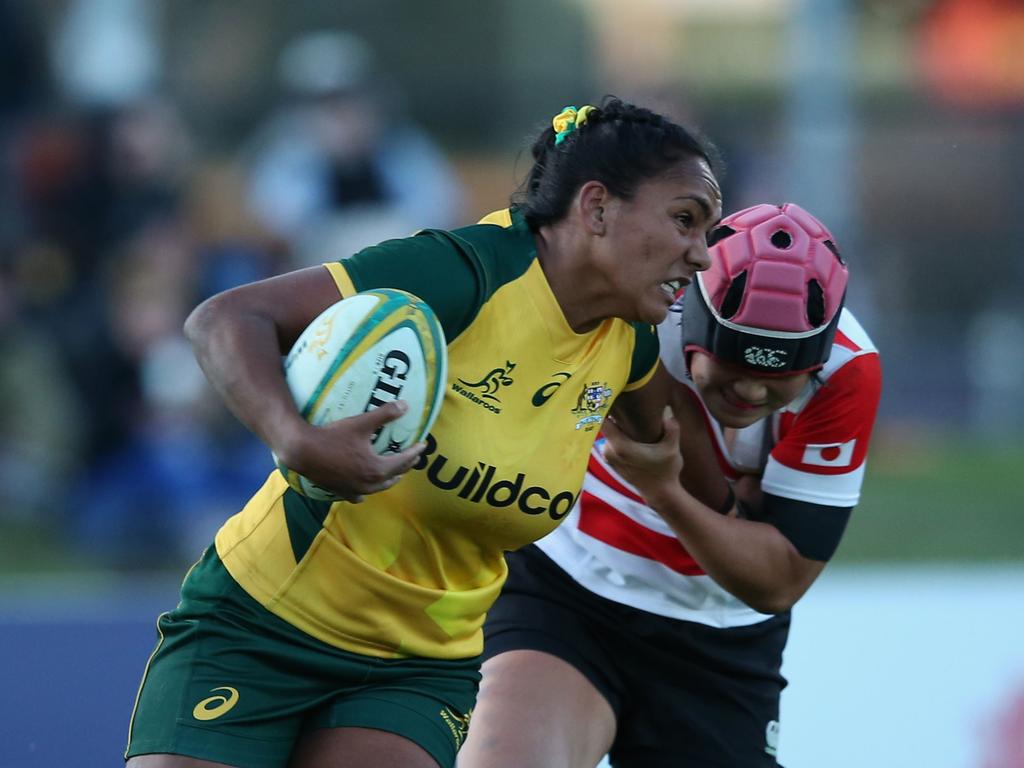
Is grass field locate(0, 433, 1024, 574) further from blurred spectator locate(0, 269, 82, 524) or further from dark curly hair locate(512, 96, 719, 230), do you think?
dark curly hair locate(512, 96, 719, 230)

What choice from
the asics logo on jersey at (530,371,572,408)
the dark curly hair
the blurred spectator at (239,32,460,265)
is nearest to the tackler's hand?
the asics logo on jersey at (530,371,572,408)

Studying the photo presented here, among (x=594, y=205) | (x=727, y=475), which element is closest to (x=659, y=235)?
(x=594, y=205)

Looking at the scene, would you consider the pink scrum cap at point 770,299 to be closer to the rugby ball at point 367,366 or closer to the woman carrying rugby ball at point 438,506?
the woman carrying rugby ball at point 438,506

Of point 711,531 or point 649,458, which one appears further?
point 711,531

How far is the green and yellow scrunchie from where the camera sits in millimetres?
3623

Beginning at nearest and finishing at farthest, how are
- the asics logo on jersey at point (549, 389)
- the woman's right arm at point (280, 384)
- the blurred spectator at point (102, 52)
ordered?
the woman's right arm at point (280, 384) < the asics logo on jersey at point (549, 389) < the blurred spectator at point (102, 52)

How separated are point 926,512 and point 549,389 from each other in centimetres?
777

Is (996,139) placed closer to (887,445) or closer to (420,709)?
(887,445)

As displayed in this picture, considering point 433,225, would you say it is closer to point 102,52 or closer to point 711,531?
point 102,52

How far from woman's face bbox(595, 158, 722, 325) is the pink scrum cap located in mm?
281

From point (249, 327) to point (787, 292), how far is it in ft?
4.44

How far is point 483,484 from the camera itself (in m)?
3.48

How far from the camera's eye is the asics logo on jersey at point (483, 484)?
3.45 metres

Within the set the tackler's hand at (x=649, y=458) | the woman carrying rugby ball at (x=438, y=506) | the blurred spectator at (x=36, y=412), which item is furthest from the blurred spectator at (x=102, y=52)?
the woman carrying rugby ball at (x=438, y=506)
